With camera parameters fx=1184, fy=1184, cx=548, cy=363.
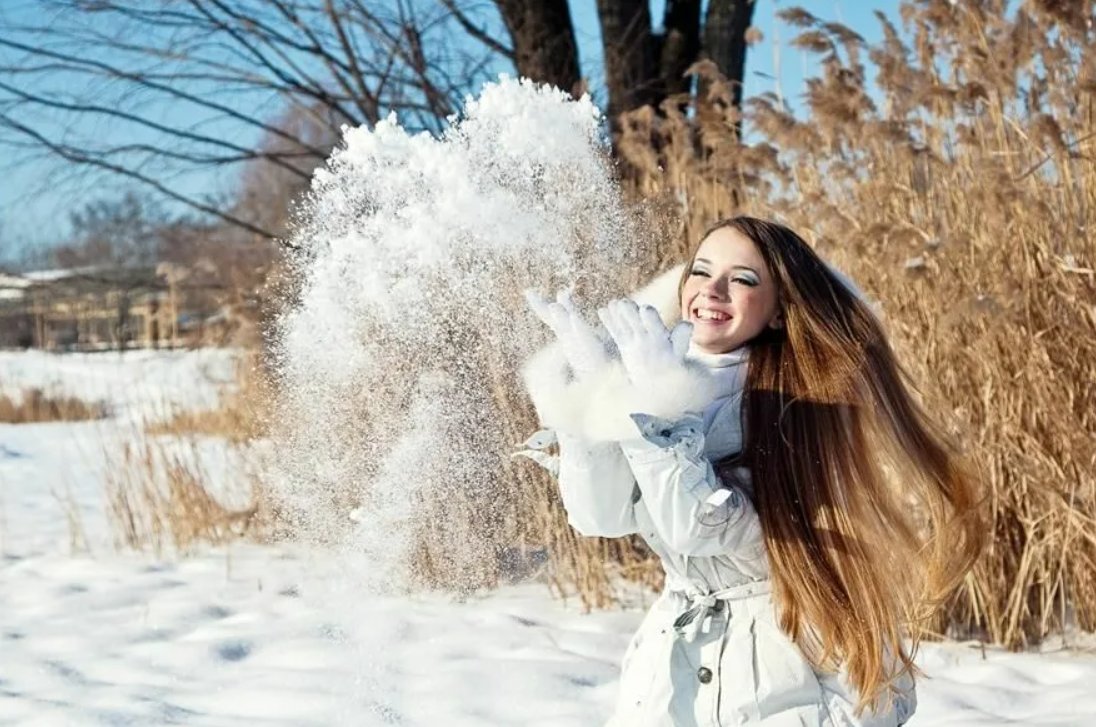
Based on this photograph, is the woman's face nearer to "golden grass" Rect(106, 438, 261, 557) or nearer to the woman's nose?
the woman's nose

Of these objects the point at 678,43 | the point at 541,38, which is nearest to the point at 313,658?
the point at 541,38

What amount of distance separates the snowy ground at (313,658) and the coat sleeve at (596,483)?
1.23 meters

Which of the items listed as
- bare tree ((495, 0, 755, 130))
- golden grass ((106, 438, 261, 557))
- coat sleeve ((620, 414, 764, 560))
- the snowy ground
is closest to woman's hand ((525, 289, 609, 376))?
coat sleeve ((620, 414, 764, 560))

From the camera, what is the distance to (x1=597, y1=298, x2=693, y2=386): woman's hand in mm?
1424

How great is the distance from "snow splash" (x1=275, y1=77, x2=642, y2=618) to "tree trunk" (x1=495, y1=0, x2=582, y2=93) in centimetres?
300

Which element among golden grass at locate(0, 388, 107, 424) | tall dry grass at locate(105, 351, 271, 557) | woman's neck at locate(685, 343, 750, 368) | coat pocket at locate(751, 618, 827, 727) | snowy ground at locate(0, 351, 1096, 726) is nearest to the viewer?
coat pocket at locate(751, 618, 827, 727)

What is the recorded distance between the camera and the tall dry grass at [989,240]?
2.75 metres

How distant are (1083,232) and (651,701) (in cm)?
181

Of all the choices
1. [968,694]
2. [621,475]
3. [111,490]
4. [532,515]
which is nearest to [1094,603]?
[968,694]

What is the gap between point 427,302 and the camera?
228 cm

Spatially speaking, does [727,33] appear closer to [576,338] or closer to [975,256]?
[975,256]

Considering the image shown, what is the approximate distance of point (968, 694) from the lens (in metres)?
2.67

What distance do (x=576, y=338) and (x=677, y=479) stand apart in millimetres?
217

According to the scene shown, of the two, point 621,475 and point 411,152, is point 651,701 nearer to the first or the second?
point 621,475
